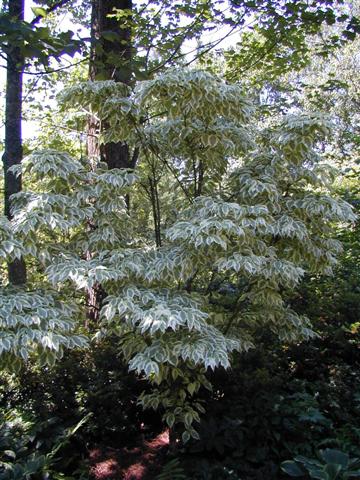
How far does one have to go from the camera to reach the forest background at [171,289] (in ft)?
7.52

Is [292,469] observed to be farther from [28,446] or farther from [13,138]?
[13,138]

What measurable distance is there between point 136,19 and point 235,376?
3.23m

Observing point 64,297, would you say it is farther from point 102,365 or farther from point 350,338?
point 350,338

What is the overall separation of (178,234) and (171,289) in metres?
0.53

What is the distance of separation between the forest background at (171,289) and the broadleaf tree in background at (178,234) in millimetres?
12

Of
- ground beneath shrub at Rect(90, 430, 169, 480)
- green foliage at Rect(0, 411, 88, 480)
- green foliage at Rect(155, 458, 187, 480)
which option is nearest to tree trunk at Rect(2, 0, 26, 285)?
green foliage at Rect(0, 411, 88, 480)

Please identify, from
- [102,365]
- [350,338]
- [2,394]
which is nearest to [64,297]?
[102,365]

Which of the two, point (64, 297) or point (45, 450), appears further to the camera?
point (45, 450)

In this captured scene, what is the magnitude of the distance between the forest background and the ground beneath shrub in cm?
1

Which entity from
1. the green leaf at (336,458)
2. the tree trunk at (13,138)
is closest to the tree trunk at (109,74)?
the tree trunk at (13,138)

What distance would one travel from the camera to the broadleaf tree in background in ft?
7.23

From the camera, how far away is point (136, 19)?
4043mm

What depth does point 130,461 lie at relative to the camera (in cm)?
308

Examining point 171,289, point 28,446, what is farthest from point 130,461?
point 171,289
